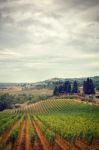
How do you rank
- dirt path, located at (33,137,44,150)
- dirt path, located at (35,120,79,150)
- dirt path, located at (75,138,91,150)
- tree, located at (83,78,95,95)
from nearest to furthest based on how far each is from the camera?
dirt path, located at (33,137,44,150), dirt path, located at (75,138,91,150), dirt path, located at (35,120,79,150), tree, located at (83,78,95,95)

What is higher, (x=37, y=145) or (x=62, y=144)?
(x=37, y=145)

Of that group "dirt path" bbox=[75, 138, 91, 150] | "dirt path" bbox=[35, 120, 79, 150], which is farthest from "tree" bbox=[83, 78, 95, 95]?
"dirt path" bbox=[75, 138, 91, 150]

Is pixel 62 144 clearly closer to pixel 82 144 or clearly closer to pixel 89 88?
pixel 82 144

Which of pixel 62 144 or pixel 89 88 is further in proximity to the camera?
pixel 89 88

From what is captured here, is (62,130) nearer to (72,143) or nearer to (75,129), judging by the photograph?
(75,129)

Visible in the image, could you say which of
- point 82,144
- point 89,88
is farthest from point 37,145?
point 89,88

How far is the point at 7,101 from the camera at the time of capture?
92250mm

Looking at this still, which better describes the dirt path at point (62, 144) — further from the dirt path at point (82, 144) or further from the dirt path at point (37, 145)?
the dirt path at point (37, 145)

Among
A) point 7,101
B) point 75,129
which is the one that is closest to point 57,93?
point 7,101

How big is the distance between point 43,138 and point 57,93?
80135 millimetres

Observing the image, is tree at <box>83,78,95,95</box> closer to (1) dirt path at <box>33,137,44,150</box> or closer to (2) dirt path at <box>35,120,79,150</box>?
(2) dirt path at <box>35,120,79,150</box>

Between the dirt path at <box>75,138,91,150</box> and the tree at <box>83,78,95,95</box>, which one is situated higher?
the tree at <box>83,78,95,95</box>

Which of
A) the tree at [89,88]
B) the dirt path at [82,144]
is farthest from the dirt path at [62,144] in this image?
the tree at [89,88]

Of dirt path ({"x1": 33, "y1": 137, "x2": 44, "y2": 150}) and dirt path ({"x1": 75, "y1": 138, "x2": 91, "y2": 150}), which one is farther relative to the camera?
dirt path ({"x1": 75, "y1": 138, "x2": 91, "y2": 150})
